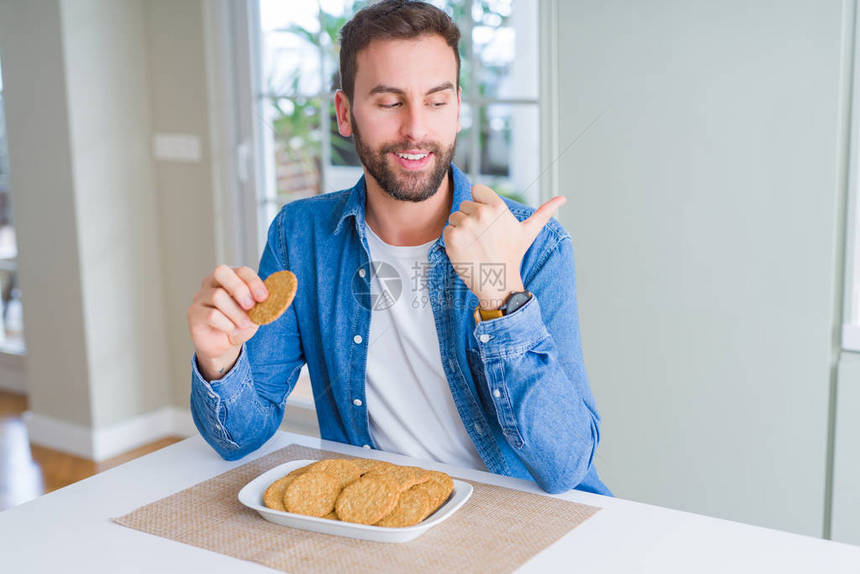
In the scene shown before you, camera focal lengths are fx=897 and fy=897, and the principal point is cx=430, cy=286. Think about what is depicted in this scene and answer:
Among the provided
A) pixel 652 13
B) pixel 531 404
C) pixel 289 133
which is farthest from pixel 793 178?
pixel 289 133

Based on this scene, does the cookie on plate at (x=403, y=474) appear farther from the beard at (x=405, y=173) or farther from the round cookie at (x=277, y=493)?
the beard at (x=405, y=173)

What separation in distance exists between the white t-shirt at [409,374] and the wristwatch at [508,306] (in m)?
0.21

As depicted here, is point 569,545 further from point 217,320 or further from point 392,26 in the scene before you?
point 392,26

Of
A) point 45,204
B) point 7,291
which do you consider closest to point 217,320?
point 45,204

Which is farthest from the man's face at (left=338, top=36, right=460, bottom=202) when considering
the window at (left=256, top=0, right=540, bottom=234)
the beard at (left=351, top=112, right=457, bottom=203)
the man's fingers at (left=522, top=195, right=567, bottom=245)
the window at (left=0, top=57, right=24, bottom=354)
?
the window at (left=0, top=57, right=24, bottom=354)

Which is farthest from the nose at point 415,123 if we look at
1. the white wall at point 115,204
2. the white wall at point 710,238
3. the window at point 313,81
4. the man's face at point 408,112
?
the white wall at point 115,204

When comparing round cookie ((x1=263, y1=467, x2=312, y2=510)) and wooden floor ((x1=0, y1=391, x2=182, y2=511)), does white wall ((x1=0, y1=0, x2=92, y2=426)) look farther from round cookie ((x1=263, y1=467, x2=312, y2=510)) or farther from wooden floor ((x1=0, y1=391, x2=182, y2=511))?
round cookie ((x1=263, y1=467, x2=312, y2=510))

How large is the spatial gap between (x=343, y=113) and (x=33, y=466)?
83.3 inches

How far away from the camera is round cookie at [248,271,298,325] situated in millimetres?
1056

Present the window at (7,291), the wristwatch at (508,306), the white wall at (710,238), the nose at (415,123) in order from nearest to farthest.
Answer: the wristwatch at (508,306)
the nose at (415,123)
the white wall at (710,238)
the window at (7,291)

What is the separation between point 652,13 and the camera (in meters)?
1.93

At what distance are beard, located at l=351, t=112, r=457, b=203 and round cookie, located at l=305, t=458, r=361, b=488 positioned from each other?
1.39ft

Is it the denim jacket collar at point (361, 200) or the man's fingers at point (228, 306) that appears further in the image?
the denim jacket collar at point (361, 200)

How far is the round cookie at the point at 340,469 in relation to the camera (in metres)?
1.02
